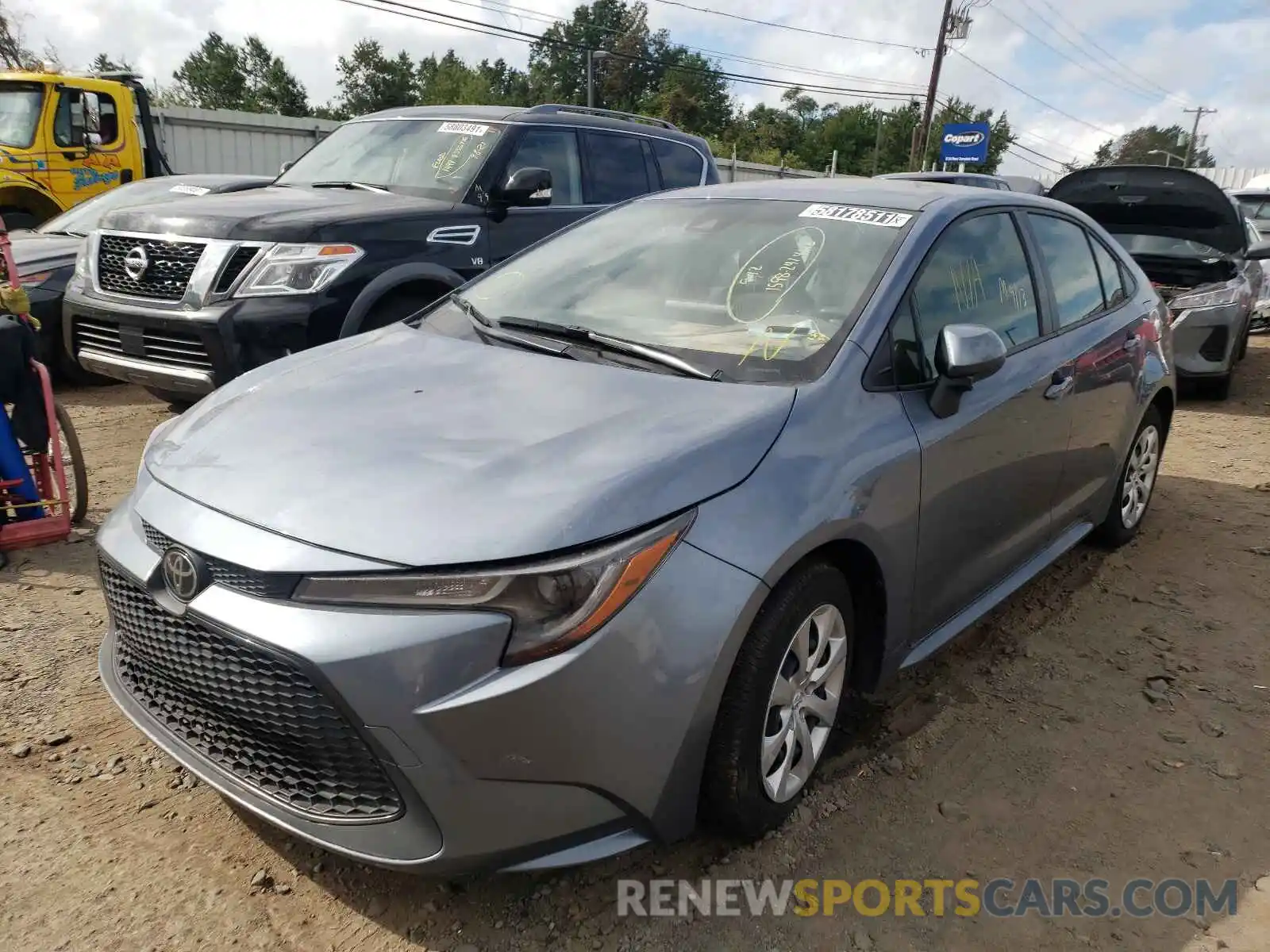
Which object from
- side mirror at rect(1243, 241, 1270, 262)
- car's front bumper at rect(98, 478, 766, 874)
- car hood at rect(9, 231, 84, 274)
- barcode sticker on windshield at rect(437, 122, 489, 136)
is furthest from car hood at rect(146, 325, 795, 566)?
side mirror at rect(1243, 241, 1270, 262)

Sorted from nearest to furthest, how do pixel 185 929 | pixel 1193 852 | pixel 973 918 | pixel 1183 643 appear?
pixel 185 929 → pixel 973 918 → pixel 1193 852 → pixel 1183 643

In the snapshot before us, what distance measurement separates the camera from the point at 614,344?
278 centimetres

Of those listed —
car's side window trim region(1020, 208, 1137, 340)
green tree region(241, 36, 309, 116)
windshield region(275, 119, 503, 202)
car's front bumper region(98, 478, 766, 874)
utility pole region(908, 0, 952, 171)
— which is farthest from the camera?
green tree region(241, 36, 309, 116)

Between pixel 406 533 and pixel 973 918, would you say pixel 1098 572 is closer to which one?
pixel 973 918

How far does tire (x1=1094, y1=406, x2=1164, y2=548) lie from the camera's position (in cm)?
445

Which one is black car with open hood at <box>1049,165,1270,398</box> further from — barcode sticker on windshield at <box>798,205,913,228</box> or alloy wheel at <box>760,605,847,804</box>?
alloy wheel at <box>760,605,847,804</box>

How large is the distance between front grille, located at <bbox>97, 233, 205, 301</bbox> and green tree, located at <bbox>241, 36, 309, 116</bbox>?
197 feet

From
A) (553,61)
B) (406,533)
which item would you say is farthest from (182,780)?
(553,61)

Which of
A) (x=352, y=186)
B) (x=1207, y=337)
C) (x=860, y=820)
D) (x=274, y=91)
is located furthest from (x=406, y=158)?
(x=274, y=91)

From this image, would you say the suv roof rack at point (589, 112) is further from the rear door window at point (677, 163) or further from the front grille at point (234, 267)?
the front grille at point (234, 267)

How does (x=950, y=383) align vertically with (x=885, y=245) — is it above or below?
below

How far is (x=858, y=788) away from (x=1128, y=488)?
2676 millimetres

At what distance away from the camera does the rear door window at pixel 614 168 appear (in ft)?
21.9

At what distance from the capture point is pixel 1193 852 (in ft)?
8.38
